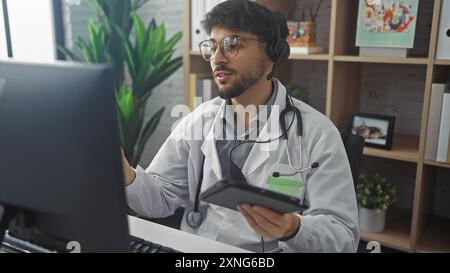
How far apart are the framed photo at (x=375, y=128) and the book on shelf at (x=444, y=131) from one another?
0.74 ft

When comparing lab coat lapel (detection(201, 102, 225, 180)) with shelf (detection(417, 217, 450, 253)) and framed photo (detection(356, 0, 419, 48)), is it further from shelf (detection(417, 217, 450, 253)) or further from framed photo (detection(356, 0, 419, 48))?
shelf (detection(417, 217, 450, 253))

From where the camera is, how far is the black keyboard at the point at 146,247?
→ 0.96m

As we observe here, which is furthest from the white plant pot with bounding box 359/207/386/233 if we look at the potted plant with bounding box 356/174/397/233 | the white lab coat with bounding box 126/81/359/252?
the white lab coat with bounding box 126/81/359/252

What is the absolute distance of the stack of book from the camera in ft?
6.28

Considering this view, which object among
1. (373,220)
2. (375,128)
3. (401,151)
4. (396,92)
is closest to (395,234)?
(373,220)

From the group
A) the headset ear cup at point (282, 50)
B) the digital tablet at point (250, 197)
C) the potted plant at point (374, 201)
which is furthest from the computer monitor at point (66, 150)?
the potted plant at point (374, 201)

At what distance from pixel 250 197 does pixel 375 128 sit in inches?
60.6

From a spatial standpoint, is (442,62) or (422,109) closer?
(442,62)

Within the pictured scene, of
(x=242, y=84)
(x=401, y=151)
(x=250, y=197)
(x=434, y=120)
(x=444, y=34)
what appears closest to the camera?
(x=250, y=197)

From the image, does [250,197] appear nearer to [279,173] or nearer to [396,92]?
[279,173]

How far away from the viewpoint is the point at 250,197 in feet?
2.66

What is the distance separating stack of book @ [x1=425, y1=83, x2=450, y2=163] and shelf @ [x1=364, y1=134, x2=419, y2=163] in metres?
0.09

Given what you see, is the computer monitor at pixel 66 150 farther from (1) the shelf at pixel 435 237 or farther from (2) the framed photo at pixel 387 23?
(1) the shelf at pixel 435 237
